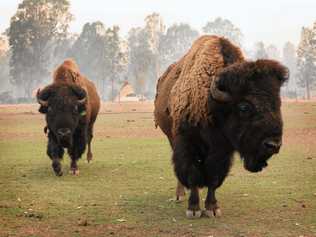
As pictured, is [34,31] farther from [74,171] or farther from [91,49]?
[74,171]

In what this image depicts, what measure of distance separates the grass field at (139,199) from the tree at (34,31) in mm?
30259

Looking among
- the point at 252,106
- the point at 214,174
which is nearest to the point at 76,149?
the point at 214,174

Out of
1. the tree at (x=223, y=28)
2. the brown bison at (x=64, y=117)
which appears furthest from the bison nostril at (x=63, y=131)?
the tree at (x=223, y=28)

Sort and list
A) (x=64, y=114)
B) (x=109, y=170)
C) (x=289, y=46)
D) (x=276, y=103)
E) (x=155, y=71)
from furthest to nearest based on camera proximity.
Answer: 1. (x=289, y=46)
2. (x=155, y=71)
3. (x=109, y=170)
4. (x=64, y=114)
5. (x=276, y=103)

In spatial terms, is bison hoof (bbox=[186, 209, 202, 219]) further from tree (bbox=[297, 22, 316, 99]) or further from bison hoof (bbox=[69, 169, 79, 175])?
tree (bbox=[297, 22, 316, 99])

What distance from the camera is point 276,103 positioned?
20.5 feet

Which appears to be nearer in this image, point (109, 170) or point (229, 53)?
point (229, 53)

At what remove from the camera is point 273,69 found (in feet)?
21.2

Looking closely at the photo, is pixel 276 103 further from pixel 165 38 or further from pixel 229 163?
pixel 165 38

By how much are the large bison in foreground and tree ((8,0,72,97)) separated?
115ft

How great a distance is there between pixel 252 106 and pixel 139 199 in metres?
2.86

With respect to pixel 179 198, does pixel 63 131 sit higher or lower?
higher

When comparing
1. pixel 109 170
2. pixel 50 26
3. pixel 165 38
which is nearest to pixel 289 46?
pixel 165 38

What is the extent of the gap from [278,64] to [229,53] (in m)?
0.94
